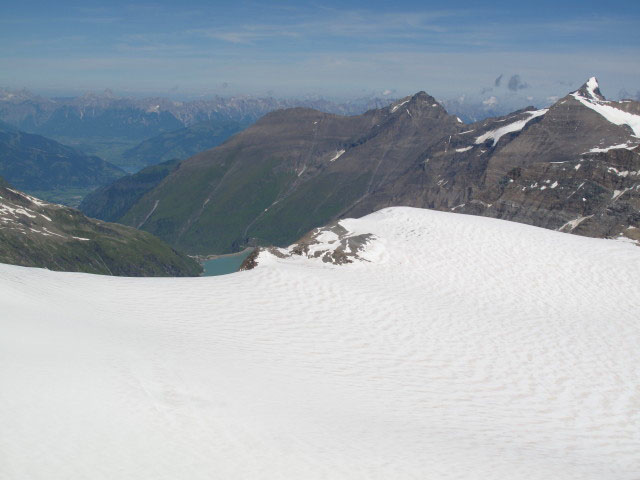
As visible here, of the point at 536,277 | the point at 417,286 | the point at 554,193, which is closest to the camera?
the point at 417,286

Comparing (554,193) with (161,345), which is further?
(554,193)

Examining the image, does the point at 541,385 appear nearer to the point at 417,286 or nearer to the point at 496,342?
the point at 496,342

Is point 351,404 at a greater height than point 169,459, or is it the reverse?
point 169,459

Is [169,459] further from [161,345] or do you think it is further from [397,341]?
[397,341]

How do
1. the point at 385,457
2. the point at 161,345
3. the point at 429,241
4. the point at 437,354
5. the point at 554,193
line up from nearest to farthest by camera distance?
the point at 385,457 → the point at 161,345 → the point at 437,354 → the point at 429,241 → the point at 554,193

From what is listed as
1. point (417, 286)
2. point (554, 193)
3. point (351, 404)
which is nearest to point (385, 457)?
point (351, 404)

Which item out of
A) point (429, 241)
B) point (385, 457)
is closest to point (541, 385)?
point (385, 457)
